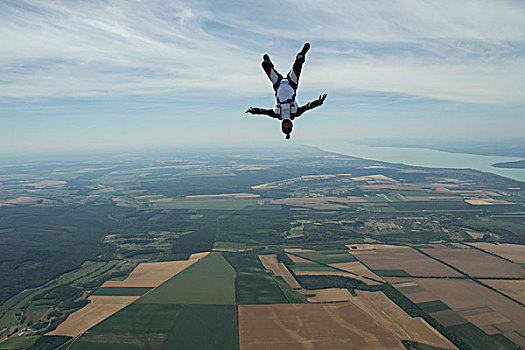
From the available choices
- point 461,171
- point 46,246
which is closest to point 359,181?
point 461,171

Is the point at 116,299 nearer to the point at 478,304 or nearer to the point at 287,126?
the point at 287,126

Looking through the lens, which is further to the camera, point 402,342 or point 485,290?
point 485,290

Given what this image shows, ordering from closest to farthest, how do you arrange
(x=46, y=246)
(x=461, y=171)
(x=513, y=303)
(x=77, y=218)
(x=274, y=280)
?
(x=513, y=303)
(x=274, y=280)
(x=46, y=246)
(x=77, y=218)
(x=461, y=171)

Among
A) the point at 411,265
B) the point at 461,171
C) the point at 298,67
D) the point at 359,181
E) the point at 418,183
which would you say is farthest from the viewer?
the point at 461,171

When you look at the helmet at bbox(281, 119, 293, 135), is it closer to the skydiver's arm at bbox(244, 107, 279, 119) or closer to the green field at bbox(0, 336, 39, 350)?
the skydiver's arm at bbox(244, 107, 279, 119)

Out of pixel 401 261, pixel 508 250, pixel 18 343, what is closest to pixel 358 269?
pixel 401 261

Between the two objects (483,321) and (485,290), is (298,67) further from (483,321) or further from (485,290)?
(485,290)

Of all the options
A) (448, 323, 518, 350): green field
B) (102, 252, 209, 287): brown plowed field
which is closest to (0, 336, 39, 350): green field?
(102, 252, 209, 287): brown plowed field
